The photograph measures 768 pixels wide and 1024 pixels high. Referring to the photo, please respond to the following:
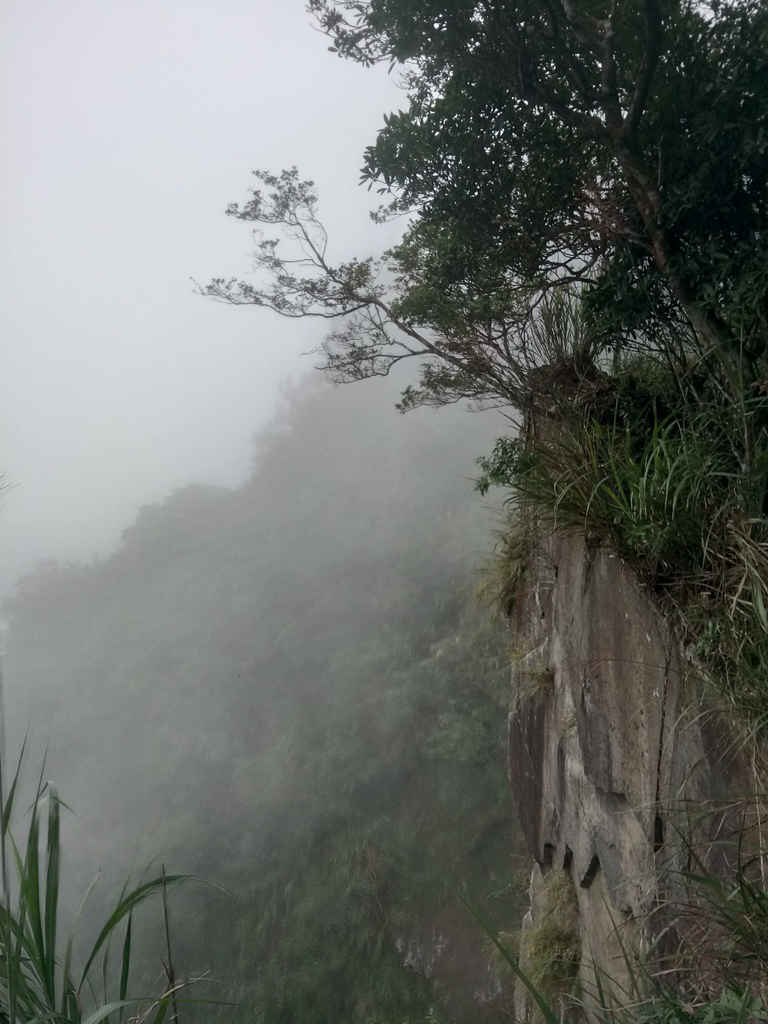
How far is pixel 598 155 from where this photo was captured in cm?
303

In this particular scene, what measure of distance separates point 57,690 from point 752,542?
1778cm

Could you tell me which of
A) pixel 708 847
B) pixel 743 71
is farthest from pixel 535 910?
pixel 743 71

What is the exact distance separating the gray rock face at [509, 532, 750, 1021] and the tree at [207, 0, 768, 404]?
1.09m

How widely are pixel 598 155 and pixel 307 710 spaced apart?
14.1 m

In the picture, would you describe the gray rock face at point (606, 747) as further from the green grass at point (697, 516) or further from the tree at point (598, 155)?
the tree at point (598, 155)

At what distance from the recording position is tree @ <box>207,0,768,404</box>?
231cm

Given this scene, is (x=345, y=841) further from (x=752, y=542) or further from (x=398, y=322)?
(x=752, y=542)

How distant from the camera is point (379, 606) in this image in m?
17.2

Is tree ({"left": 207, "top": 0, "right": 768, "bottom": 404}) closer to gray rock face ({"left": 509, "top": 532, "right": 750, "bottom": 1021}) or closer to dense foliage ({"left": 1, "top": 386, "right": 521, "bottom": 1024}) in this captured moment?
gray rock face ({"left": 509, "top": 532, "right": 750, "bottom": 1021})

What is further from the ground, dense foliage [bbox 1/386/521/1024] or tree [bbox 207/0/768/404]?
tree [bbox 207/0/768/404]

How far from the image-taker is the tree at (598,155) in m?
2.31

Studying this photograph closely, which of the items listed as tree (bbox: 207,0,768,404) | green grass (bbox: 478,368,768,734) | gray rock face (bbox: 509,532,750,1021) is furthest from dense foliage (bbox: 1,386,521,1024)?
tree (bbox: 207,0,768,404)

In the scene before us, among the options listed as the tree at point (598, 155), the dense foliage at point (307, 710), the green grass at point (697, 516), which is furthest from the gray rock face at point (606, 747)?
the dense foliage at point (307, 710)

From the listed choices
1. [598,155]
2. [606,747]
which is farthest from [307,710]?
[598,155]
